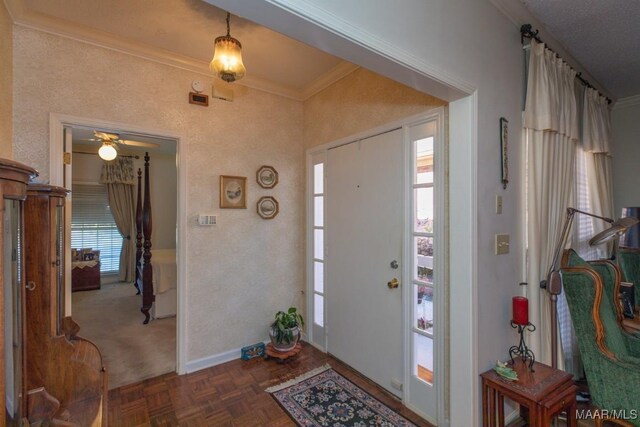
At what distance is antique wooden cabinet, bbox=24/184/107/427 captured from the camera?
48.2 inches

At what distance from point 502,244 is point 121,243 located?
6.88 m

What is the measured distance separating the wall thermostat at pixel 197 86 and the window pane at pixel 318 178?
1.29 meters

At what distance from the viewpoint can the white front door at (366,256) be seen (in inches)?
88.1

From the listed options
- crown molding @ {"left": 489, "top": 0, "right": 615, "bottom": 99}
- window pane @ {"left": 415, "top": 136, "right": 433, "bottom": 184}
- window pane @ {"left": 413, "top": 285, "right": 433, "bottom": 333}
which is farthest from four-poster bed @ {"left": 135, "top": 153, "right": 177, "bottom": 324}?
crown molding @ {"left": 489, "top": 0, "right": 615, "bottom": 99}

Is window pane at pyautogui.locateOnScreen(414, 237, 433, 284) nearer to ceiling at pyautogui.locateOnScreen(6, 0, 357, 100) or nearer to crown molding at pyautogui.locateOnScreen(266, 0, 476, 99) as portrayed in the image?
crown molding at pyautogui.locateOnScreen(266, 0, 476, 99)

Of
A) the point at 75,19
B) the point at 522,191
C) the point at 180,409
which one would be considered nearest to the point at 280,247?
the point at 180,409

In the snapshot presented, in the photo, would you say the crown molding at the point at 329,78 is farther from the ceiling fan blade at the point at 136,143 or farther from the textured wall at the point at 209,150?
the ceiling fan blade at the point at 136,143

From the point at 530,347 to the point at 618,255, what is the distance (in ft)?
5.07

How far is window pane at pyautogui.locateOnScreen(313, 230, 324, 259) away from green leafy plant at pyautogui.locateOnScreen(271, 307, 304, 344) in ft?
2.01

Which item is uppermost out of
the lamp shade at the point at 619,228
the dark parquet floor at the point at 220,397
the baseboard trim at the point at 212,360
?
the lamp shade at the point at 619,228

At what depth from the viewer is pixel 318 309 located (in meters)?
3.09

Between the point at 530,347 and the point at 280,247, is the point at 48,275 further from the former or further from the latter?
the point at 530,347

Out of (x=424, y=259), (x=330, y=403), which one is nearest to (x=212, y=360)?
(x=330, y=403)

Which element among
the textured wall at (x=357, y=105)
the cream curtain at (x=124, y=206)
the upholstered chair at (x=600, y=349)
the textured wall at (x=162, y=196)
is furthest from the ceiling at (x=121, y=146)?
the upholstered chair at (x=600, y=349)
